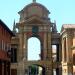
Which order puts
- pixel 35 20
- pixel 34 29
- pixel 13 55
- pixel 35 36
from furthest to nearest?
pixel 13 55, pixel 35 36, pixel 34 29, pixel 35 20

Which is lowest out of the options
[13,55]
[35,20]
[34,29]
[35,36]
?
[13,55]

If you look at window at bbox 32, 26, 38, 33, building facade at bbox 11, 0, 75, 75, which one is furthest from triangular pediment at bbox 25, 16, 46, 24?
window at bbox 32, 26, 38, 33

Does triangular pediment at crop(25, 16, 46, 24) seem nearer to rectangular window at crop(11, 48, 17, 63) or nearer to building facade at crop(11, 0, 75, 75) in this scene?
building facade at crop(11, 0, 75, 75)

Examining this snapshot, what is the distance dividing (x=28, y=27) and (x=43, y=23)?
14.0ft

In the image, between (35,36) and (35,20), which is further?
(35,36)

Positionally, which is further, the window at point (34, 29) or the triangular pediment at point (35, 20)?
the window at point (34, 29)

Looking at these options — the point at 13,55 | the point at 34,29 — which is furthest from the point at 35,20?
the point at 13,55

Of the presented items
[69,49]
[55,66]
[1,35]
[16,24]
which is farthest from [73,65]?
[1,35]

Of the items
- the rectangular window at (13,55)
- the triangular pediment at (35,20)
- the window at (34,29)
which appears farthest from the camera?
the rectangular window at (13,55)

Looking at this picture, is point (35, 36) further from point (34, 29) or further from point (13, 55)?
point (13, 55)

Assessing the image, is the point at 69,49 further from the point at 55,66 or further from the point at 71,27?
the point at 55,66

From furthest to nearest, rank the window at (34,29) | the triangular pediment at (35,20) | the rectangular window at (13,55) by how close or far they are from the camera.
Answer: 1. the rectangular window at (13,55)
2. the window at (34,29)
3. the triangular pediment at (35,20)

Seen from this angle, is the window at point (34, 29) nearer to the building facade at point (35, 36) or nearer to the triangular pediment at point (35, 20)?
the building facade at point (35, 36)

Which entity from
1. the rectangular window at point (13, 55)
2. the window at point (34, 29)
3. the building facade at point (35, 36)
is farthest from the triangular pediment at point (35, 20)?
the rectangular window at point (13, 55)
